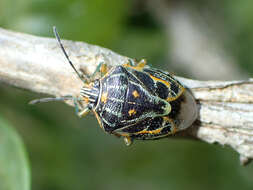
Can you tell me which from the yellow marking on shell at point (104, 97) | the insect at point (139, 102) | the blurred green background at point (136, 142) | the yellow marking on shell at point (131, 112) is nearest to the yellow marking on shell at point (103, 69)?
the insect at point (139, 102)

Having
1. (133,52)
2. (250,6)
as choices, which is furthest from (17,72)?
(250,6)

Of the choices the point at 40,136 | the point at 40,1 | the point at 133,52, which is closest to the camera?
the point at 40,1

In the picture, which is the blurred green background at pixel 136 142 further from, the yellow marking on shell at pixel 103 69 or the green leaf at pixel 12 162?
the green leaf at pixel 12 162

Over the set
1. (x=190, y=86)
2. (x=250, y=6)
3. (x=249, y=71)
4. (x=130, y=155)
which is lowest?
(x=130, y=155)

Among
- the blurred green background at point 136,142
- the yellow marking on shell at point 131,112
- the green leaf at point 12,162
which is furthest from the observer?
the blurred green background at point 136,142

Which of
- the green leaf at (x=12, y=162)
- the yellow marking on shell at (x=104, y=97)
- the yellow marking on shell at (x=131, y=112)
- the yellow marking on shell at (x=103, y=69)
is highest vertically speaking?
the yellow marking on shell at (x=103, y=69)

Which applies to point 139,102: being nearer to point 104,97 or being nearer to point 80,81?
point 104,97

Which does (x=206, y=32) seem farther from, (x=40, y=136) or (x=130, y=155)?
(x=40, y=136)
